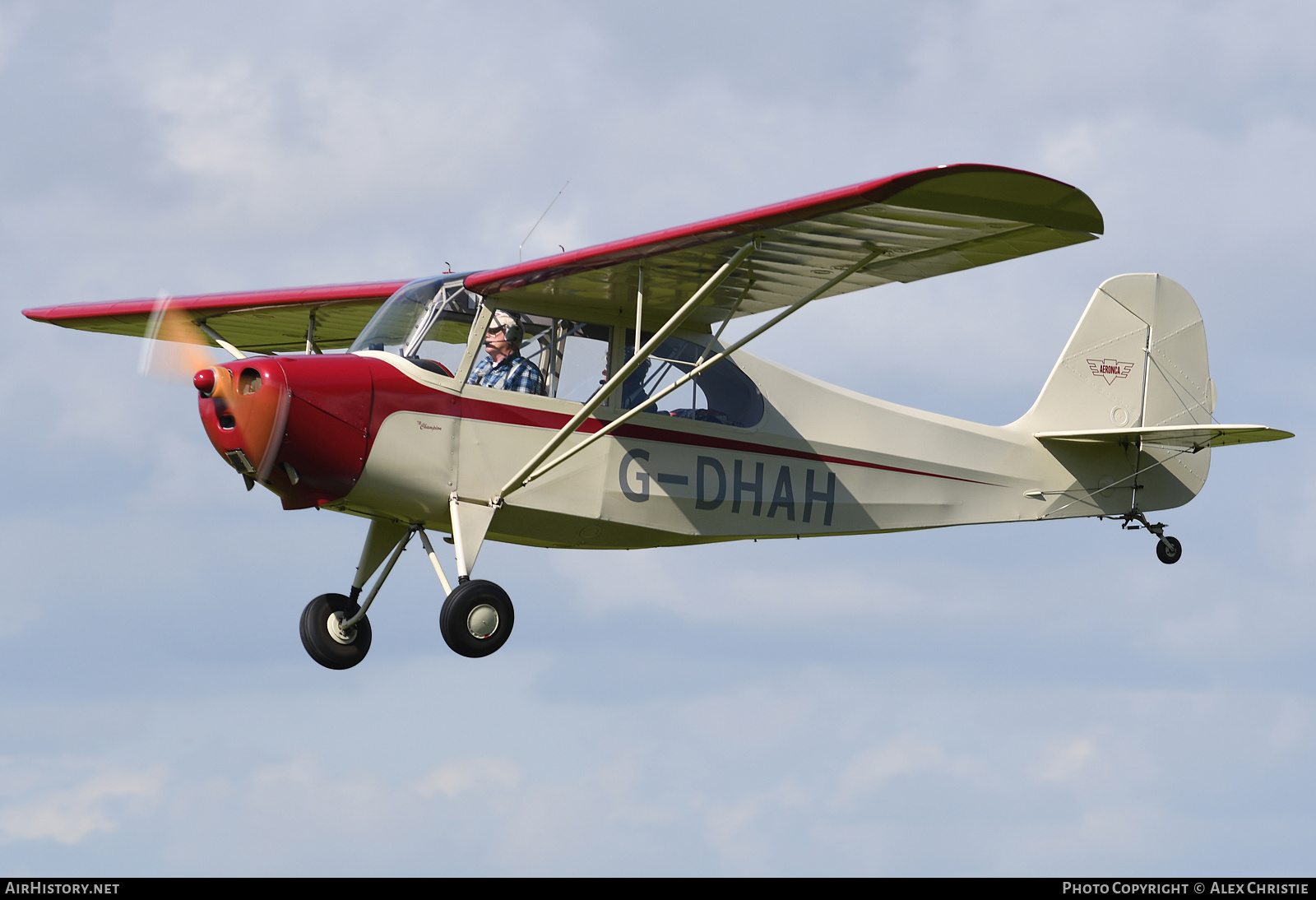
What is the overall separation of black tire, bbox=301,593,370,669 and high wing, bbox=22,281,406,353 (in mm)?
2901

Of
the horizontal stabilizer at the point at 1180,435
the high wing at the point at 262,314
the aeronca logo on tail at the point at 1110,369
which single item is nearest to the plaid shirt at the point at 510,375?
the high wing at the point at 262,314

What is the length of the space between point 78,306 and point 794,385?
6.68 meters

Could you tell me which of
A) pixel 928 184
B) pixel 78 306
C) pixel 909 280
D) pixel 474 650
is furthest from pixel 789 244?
pixel 78 306

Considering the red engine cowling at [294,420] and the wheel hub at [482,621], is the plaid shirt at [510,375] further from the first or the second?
the wheel hub at [482,621]

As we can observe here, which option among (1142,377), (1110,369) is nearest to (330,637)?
(1110,369)

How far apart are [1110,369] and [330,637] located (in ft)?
25.7

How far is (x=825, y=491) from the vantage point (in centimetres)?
1159

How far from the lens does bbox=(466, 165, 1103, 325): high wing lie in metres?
8.14

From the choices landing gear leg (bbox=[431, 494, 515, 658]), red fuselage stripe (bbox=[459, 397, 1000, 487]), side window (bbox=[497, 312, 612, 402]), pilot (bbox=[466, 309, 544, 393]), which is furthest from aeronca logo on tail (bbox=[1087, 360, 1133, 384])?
landing gear leg (bbox=[431, 494, 515, 658])

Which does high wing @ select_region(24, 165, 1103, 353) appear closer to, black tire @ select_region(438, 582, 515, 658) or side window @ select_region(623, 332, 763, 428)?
side window @ select_region(623, 332, 763, 428)

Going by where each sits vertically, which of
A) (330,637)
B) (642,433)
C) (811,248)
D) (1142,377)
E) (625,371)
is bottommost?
(330,637)

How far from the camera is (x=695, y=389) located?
1093 cm

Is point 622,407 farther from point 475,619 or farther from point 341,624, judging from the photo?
point 341,624

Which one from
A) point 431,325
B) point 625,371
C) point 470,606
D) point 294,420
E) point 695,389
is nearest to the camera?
point 294,420
